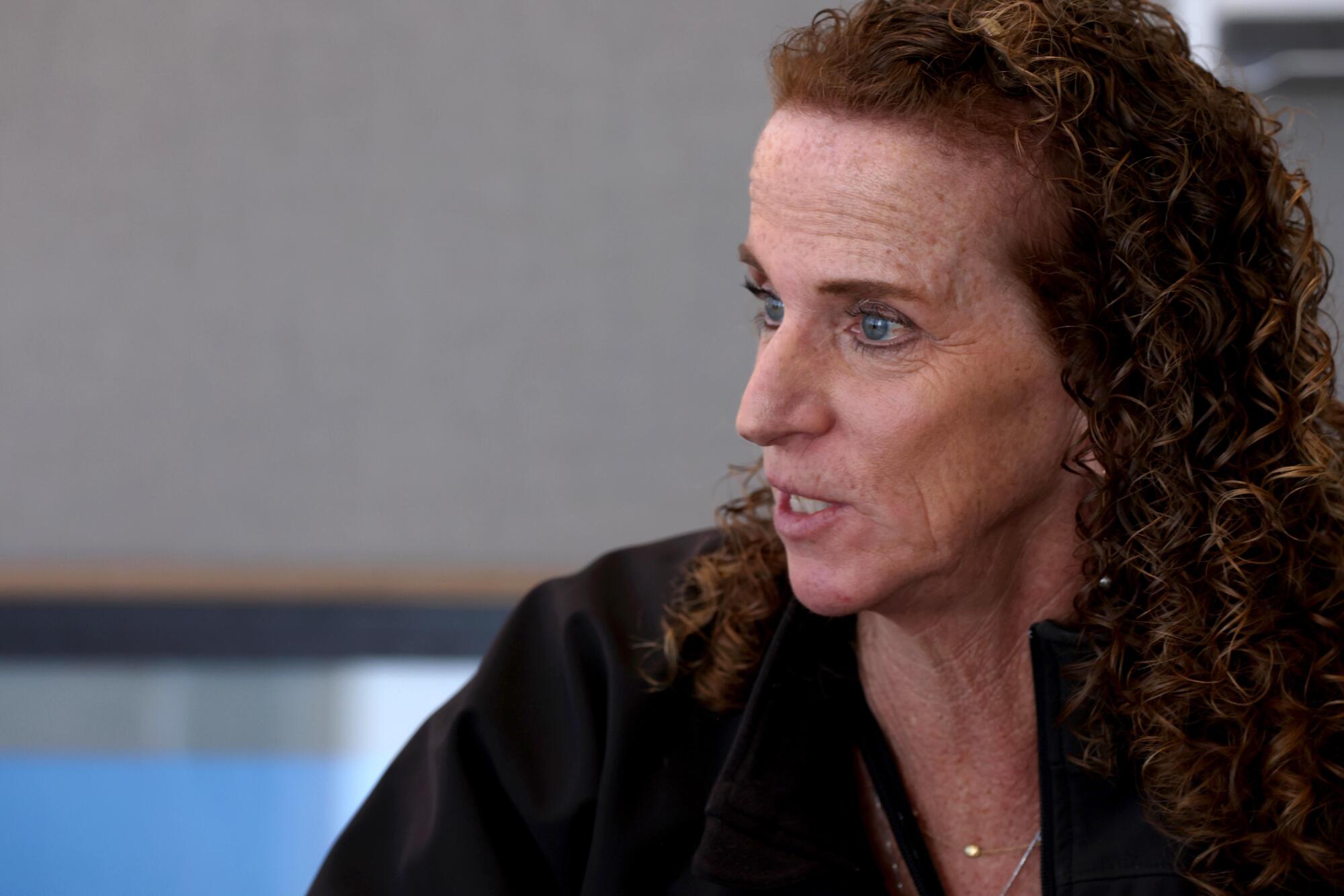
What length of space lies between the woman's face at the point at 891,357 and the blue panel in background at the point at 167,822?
162 cm

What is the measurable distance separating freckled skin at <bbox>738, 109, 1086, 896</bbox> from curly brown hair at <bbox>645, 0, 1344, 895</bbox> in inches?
1.3

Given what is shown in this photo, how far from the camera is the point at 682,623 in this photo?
1298 millimetres


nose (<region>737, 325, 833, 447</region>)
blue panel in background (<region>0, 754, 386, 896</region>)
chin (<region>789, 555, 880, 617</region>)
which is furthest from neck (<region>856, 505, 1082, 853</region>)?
blue panel in background (<region>0, 754, 386, 896</region>)

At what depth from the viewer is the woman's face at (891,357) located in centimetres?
107

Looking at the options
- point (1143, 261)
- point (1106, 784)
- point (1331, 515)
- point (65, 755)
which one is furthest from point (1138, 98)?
point (65, 755)

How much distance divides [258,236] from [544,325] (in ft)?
1.74

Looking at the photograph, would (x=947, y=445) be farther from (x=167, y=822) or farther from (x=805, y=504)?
(x=167, y=822)

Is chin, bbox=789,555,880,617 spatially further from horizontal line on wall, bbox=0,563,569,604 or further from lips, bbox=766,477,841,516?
horizontal line on wall, bbox=0,563,569,604

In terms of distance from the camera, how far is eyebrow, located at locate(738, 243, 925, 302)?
1075 millimetres

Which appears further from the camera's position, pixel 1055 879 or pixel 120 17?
pixel 120 17

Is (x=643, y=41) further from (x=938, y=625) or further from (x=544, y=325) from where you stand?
(x=938, y=625)

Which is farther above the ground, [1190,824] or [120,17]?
[120,17]

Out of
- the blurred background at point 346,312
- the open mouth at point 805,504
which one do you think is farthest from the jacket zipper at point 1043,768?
the blurred background at point 346,312

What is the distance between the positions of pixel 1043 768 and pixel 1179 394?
1.16 ft
